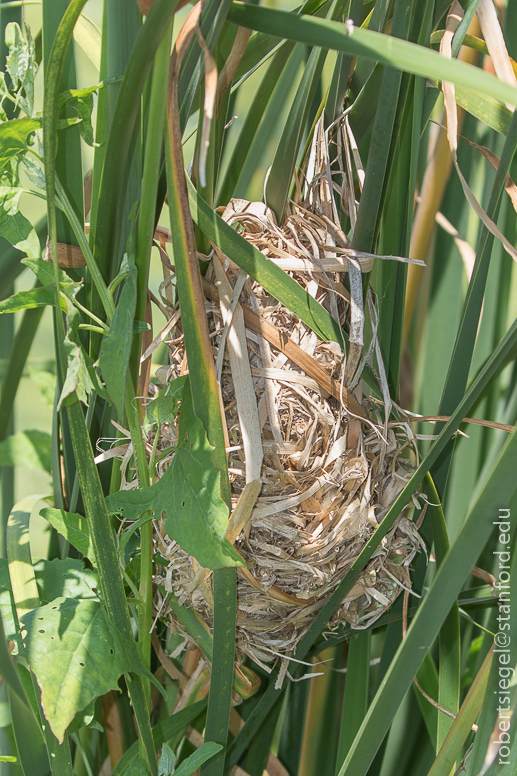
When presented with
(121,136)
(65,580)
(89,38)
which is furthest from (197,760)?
(89,38)

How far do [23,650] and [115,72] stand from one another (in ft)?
1.07

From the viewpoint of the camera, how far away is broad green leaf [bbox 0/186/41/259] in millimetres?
273

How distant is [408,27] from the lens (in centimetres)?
29

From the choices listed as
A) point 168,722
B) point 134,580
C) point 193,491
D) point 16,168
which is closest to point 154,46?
point 16,168

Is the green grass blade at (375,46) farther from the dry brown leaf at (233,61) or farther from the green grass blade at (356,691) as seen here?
the green grass blade at (356,691)

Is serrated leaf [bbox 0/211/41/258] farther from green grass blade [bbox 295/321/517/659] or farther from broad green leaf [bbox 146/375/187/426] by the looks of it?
green grass blade [bbox 295/321/517/659]

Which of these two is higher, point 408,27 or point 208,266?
point 408,27

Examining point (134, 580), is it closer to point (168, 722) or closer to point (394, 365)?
point (168, 722)

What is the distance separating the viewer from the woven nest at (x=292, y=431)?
1.05 ft

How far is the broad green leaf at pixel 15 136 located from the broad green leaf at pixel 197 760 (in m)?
0.33

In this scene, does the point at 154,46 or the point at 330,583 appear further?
the point at 330,583

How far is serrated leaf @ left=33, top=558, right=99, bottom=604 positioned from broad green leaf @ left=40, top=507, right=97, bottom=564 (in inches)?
0.4

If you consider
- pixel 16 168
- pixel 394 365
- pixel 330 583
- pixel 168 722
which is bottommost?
pixel 168 722

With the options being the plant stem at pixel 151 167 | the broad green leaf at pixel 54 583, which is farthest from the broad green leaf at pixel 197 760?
the plant stem at pixel 151 167
